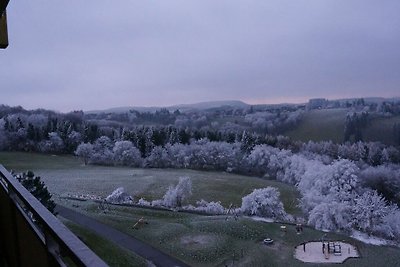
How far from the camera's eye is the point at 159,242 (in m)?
23.6

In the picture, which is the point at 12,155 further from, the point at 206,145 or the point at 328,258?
the point at 328,258

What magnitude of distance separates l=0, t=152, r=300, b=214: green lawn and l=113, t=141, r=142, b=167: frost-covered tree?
289cm

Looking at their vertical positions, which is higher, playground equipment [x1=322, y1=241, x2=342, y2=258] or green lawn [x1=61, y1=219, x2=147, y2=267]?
green lawn [x1=61, y1=219, x2=147, y2=267]

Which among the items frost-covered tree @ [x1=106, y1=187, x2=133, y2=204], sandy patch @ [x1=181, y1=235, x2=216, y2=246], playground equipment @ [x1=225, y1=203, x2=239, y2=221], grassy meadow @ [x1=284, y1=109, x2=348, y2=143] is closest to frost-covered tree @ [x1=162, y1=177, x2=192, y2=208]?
frost-covered tree @ [x1=106, y1=187, x2=133, y2=204]

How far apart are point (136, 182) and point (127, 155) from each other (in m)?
12.8

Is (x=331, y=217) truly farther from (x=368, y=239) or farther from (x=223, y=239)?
(x=223, y=239)

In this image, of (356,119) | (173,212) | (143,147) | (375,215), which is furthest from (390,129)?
(173,212)

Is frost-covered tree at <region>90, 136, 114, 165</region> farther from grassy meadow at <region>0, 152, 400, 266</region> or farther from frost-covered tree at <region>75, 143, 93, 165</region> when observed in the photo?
grassy meadow at <region>0, 152, 400, 266</region>

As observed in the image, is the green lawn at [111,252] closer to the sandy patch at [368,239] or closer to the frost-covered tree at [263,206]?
the frost-covered tree at [263,206]

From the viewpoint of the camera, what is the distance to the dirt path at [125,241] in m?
20.9

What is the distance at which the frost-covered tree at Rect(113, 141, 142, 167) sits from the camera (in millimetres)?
54094

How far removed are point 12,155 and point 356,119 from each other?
2683 inches

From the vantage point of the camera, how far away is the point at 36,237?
211 centimetres

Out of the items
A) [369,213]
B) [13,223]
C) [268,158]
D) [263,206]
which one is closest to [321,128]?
[268,158]
